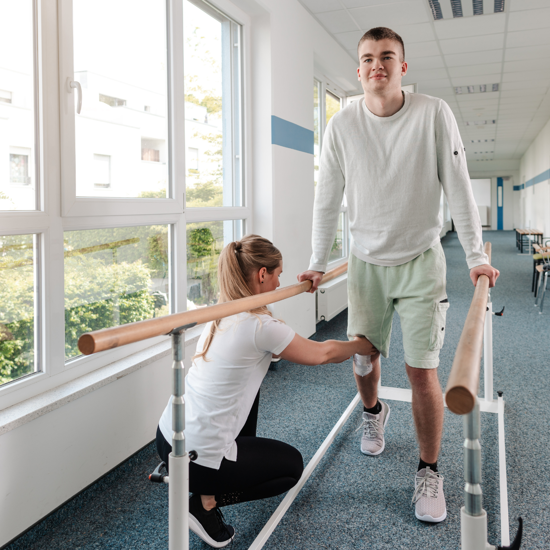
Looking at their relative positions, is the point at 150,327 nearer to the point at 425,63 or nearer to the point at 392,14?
the point at 392,14

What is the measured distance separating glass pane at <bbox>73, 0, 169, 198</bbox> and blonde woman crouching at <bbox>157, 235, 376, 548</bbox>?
0.92 meters

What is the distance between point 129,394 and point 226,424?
0.85 metres

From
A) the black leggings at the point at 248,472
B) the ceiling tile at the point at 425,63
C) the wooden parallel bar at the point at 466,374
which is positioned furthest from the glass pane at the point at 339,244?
the wooden parallel bar at the point at 466,374

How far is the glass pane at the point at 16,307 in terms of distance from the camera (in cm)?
180

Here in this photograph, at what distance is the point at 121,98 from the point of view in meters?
2.36

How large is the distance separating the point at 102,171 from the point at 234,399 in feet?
4.08

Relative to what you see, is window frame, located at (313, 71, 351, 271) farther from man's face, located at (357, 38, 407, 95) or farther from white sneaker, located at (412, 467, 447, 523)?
white sneaker, located at (412, 467, 447, 523)

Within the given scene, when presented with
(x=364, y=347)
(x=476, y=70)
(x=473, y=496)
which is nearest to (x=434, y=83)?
(x=476, y=70)

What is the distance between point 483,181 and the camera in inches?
997

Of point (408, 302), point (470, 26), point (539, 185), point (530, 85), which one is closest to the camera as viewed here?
point (408, 302)

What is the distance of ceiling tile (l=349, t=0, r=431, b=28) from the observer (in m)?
4.34

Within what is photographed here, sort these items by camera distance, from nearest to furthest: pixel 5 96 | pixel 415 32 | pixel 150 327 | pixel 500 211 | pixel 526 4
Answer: pixel 150 327 < pixel 5 96 < pixel 526 4 < pixel 415 32 < pixel 500 211

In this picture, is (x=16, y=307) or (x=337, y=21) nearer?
(x=16, y=307)

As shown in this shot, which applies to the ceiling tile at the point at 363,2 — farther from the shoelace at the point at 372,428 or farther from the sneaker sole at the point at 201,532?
the sneaker sole at the point at 201,532
